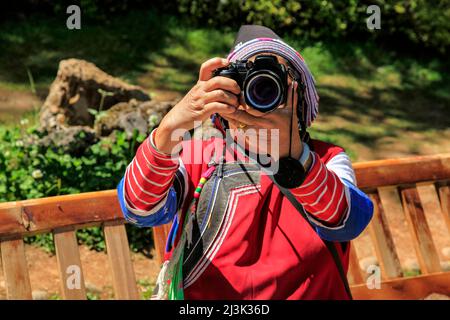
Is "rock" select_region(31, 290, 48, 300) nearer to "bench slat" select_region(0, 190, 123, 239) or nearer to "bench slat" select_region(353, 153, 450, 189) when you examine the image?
"bench slat" select_region(0, 190, 123, 239)

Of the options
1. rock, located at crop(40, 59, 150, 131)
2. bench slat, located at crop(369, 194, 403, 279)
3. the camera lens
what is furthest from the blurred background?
the camera lens

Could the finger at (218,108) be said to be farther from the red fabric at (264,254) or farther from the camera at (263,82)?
the red fabric at (264,254)

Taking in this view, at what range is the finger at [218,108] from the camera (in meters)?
2.28

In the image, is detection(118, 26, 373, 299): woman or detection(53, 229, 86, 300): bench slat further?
detection(53, 229, 86, 300): bench slat

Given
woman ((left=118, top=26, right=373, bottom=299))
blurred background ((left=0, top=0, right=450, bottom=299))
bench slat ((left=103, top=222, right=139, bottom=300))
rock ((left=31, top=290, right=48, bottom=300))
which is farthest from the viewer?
blurred background ((left=0, top=0, right=450, bottom=299))

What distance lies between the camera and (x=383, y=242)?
3725 millimetres

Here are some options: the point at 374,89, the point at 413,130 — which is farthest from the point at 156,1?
the point at 413,130

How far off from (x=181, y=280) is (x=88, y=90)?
11.8 ft

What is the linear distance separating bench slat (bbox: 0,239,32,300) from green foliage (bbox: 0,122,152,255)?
1.70m

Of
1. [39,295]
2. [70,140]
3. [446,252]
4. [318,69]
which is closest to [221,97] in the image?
[39,295]

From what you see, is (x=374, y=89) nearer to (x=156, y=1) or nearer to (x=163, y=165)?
(x=156, y=1)

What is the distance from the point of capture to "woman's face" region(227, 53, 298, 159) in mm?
2306

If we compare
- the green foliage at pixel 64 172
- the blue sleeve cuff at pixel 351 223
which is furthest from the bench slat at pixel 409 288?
the green foliage at pixel 64 172

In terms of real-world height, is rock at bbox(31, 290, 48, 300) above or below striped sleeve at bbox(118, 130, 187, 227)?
below
